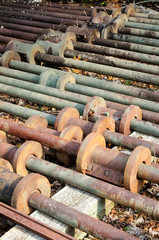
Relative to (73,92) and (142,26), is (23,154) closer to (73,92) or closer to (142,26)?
(73,92)

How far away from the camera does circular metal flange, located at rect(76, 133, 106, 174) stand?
Result: 4.38 m

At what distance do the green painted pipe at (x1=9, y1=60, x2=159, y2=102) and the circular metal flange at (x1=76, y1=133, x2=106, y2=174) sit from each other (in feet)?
6.77

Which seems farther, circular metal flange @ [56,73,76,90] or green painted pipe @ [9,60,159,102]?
circular metal flange @ [56,73,76,90]

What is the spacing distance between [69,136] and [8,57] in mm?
3617

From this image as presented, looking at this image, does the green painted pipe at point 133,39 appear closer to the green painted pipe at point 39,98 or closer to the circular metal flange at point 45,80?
the circular metal flange at point 45,80

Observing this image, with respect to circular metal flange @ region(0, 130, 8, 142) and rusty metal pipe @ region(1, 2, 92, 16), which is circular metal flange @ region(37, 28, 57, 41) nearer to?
rusty metal pipe @ region(1, 2, 92, 16)

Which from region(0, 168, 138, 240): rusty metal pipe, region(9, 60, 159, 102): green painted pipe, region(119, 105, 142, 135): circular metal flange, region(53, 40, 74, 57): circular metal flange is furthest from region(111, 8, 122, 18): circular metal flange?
region(0, 168, 138, 240): rusty metal pipe

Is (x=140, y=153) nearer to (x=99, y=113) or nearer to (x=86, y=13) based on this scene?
(x=99, y=113)

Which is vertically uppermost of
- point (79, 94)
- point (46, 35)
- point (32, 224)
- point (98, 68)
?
point (46, 35)

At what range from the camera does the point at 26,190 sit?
12.8ft

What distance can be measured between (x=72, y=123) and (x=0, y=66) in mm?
3172

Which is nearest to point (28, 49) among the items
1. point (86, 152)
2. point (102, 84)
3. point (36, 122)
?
point (102, 84)

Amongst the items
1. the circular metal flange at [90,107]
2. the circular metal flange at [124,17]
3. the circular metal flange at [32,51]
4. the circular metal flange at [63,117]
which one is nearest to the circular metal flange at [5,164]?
the circular metal flange at [63,117]

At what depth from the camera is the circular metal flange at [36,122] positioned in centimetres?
525
